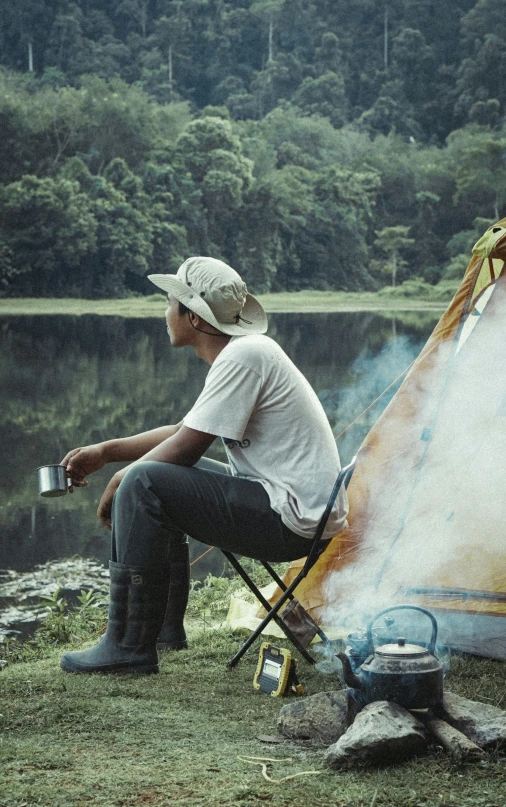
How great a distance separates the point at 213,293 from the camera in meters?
2.65

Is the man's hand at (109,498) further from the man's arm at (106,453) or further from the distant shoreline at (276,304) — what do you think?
the distant shoreline at (276,304)

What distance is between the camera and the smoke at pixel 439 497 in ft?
9.75

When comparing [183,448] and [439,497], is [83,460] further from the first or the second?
[439,497]

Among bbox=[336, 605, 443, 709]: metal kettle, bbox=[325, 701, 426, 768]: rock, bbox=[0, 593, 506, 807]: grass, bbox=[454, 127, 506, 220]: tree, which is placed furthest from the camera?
bbox=[454, 127, 506, 220]: tree

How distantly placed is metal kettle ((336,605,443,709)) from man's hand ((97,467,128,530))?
2.78 ft

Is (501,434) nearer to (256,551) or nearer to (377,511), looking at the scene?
(377,511)

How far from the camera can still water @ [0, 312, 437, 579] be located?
22.1ft

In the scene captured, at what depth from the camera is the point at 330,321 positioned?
31688 millimetres

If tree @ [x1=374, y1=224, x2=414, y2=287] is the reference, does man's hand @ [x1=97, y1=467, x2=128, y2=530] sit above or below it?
above

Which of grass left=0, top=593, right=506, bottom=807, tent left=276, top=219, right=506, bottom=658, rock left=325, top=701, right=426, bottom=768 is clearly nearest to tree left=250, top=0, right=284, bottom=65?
tent left=276, top=219, right=506, bottom=658

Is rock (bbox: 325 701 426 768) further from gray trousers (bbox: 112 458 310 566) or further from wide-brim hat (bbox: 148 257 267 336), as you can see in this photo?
wide-brim hat (bbox: 148 257 267 336)

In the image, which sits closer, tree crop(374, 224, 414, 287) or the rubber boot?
the rubber boot

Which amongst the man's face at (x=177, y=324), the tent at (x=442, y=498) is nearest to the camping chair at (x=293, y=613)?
the tent at (x=442, y=498)

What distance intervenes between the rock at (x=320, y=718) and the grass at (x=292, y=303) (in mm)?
28582
